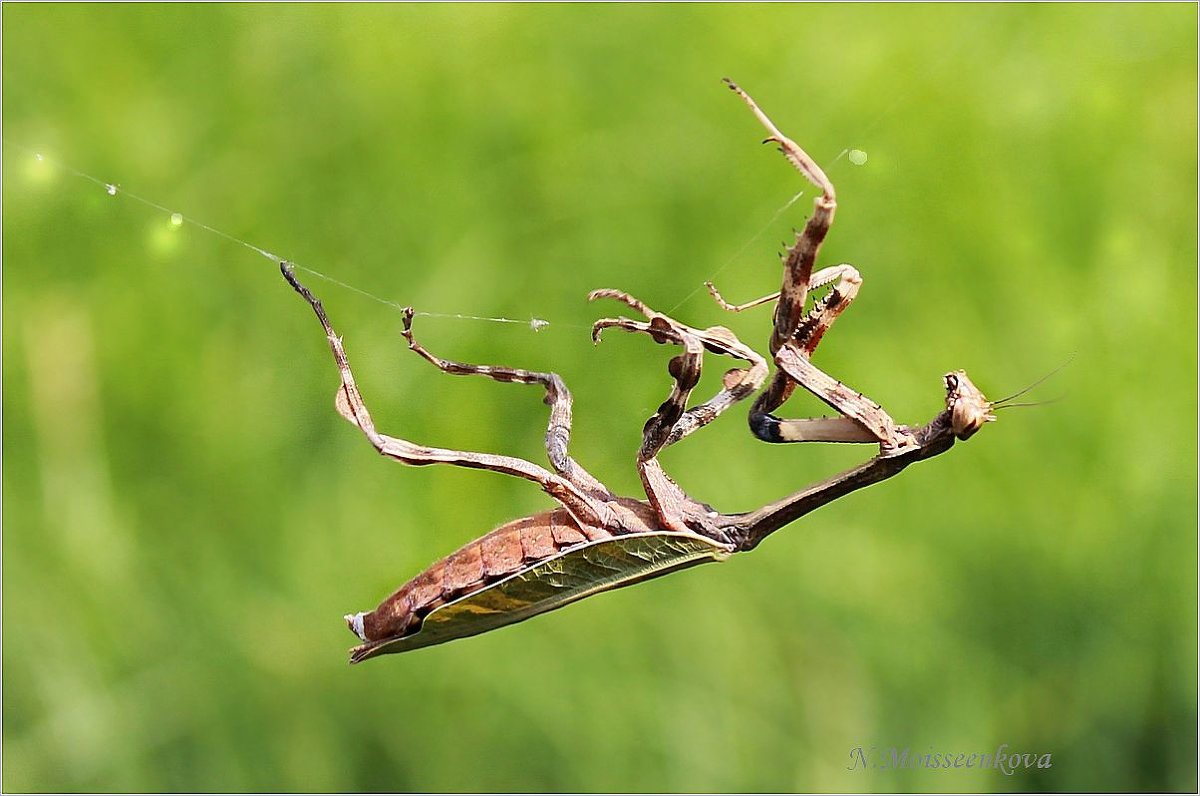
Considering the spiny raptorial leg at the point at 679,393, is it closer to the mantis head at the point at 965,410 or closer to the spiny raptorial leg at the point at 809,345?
the spiny raptorial leg at the point at 809,345

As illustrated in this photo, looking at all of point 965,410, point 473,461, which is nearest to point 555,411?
point 473,461

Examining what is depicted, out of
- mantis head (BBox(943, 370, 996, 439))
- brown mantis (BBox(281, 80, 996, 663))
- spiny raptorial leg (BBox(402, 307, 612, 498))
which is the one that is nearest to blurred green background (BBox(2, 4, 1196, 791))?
spiny raptorial leg (BBox(402, 307, 612, 498))

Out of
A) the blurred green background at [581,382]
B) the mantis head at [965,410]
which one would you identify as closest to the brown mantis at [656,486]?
the mantis head at [965,410]

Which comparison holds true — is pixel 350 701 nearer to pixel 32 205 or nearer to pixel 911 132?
pixel 32 205

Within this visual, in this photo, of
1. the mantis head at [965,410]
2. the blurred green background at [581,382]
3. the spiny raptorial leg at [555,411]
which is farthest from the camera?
the blurred green background at [581,382]

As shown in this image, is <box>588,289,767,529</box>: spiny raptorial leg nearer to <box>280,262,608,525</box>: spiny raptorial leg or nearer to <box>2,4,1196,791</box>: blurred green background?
<box>280,262,608,525</box>: spiny raptorial leg

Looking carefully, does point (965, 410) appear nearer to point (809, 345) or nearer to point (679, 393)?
point (809, 345)
